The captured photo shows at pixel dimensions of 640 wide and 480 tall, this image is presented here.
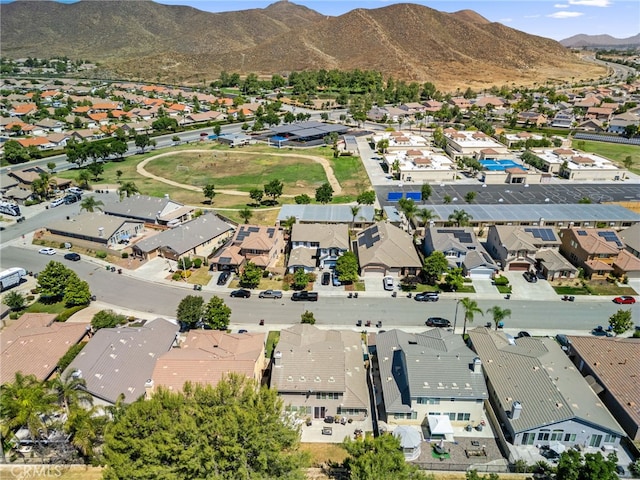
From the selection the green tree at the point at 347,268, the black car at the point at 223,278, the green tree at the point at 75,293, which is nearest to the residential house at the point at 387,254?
the green tree at the point at 347,268

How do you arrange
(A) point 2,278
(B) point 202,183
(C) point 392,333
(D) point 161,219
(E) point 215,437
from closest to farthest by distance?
(E) point 215,437
(C) point 392,333
(A) point 2,278
(D) point 161,219
(B) point 202,183

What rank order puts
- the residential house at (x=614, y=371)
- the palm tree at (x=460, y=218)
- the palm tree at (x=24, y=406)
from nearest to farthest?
the palm tree at (x=24, y=406) → the residential house at (x=614, y=371) → the palm tree at (x=460, y=218)

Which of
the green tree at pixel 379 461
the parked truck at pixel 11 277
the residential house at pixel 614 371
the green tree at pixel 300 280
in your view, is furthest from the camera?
the parked truck at pixel 11 277

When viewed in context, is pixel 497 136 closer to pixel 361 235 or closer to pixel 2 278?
pixel 361 235

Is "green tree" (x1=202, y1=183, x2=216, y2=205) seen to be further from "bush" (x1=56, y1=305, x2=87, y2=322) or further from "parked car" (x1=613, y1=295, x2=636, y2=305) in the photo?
"parked car" (x1=613, y1=295, x2=636, y2=305)

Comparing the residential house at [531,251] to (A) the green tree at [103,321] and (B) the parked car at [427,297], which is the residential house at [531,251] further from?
(A) the green tree at [103,321]

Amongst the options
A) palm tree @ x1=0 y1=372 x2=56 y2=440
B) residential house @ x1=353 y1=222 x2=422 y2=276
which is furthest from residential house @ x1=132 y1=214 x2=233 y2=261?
palm tree @ x1=0 y1=372 x2=56 y2=440

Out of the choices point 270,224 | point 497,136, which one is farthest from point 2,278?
point 497,136
